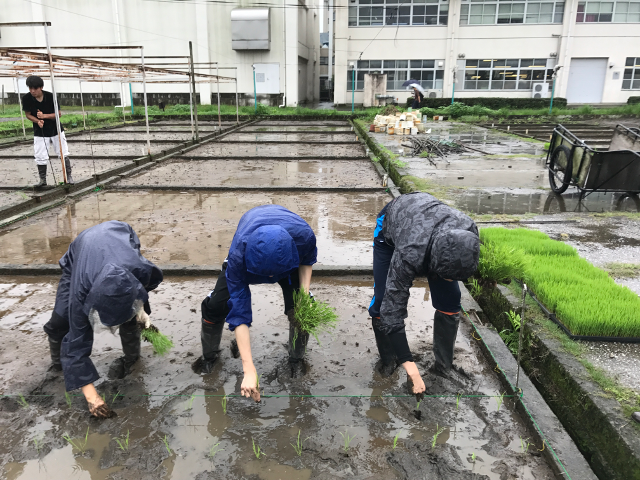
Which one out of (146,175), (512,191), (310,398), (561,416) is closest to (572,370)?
(561,416)

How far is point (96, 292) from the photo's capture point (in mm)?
2416

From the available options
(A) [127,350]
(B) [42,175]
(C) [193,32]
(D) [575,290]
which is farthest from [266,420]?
(C) [193,32]

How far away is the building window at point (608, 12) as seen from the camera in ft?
89.1

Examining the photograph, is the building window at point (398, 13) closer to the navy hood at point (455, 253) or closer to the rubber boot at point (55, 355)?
the rubber boot at point (55, 355)

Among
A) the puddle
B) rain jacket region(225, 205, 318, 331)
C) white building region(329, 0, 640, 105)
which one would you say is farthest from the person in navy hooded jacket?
white building region(329, 0, 640, 105)

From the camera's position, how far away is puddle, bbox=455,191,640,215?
23.7 feet

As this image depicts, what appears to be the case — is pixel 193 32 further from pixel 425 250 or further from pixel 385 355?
pixel 425 250

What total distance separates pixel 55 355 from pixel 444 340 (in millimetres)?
2669

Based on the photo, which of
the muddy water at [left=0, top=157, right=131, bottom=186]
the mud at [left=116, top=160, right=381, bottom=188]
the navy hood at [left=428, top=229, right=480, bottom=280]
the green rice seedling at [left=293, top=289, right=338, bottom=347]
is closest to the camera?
the navy hood at [left=428, top=229, right=480, bottom=280]

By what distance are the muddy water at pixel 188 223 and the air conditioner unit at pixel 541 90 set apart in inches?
939

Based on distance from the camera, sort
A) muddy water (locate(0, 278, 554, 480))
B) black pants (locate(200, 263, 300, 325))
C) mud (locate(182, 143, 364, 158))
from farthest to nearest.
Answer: mud (locate(182, 143, 364, 158))
black pants (locate(200, 263, 300, 325))
muddy water (locate(0, 278, 554, 480))

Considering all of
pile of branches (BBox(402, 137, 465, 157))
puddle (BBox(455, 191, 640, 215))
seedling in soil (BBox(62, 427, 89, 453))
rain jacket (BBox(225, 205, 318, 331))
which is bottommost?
seedling in soil (BBox(62, 427, 89, 453))

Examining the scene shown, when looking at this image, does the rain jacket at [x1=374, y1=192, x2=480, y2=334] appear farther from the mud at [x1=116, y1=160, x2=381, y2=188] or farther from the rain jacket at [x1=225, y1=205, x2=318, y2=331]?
the mud at [x1=116, y1=160, x2=381, y2=188]

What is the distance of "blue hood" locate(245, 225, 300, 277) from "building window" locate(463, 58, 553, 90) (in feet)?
95.7
